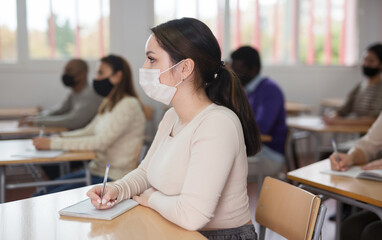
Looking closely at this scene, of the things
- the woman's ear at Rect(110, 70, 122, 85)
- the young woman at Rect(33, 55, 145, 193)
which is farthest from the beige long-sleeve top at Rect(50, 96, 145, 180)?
the woman's ear at Rect(110, 70, 122, 85)

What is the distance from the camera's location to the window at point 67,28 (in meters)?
4.75

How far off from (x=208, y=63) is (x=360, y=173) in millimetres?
902

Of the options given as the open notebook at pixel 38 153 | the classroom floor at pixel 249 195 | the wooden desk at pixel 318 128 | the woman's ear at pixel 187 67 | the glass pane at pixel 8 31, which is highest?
the glass pane at pixel 8 31

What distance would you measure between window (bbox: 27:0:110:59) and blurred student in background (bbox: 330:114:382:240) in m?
3.69

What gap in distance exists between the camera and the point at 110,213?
1.26 meters

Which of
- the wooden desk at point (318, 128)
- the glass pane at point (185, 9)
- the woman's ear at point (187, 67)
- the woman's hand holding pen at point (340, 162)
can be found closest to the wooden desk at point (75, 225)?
the woman's ear at point (187, 67)

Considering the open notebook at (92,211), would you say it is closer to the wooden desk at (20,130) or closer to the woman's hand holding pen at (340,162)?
the woman's hand holding pen at (340,162)

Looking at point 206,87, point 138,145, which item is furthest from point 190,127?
point 138,145

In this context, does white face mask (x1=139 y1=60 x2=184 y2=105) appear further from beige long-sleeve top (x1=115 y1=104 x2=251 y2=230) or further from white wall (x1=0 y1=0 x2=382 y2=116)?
white wall (x1=0 y1=0 x2=382 y2=116)

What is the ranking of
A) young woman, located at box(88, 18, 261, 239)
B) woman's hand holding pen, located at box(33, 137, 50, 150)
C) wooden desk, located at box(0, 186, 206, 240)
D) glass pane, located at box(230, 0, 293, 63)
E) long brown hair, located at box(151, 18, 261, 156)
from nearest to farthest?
→ wooden desk, located at box(0, 186, 206, 240) → young woman, located at box(88, 18, 261, 239) → long brown hair, located at box(151, 18, 261, 156) → woman's hand holding pen, located at box(33, 137, 50, 150) → glass pane, located at box(230, 0, 293, 63)

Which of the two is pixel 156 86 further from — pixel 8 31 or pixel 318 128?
pixel 8 31

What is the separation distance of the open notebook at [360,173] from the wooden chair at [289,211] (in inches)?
19.0

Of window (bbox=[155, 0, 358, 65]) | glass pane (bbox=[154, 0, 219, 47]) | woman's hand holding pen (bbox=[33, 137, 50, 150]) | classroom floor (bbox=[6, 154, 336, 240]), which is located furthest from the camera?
window (bbox=[155, 0, 358, 65])

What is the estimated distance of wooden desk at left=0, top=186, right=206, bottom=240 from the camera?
1111mm
